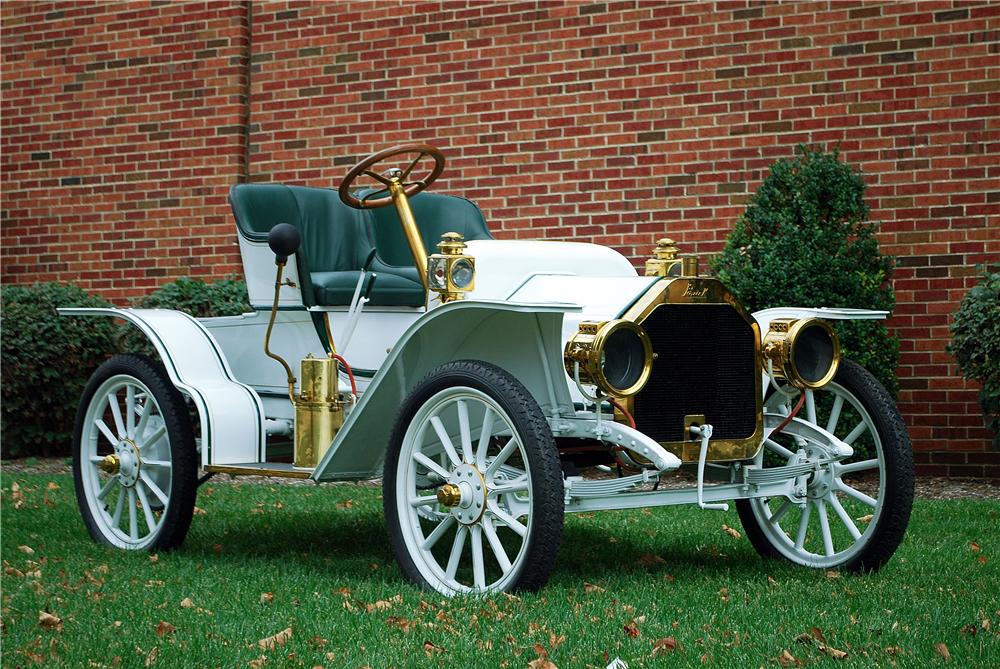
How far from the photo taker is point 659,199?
8.72 metres

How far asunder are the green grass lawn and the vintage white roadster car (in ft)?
0.77

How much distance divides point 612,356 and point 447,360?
723 millimetres

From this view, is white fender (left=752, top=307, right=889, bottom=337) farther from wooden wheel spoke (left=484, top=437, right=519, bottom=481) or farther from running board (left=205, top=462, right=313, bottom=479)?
running board (left=205, top=462, right=313, bottom=479)

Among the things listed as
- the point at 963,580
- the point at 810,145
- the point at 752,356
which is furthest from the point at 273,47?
the point at 963,580

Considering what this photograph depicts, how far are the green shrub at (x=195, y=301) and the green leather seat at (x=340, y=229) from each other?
10.7ft

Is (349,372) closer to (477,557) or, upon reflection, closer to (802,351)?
(477,557)

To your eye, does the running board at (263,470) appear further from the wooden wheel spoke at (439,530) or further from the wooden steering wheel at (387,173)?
the wooden steering wheel at (387,173)

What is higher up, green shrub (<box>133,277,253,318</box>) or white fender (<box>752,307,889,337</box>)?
white fender (<box>752,307,889,337</box>)

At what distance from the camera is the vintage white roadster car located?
4207 millimetres

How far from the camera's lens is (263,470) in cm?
500

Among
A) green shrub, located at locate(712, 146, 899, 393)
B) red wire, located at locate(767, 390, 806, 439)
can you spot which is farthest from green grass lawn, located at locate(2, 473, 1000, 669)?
green shrub, located at locate(712, 146, 899, 393)

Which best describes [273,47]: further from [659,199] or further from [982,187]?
[982,187]

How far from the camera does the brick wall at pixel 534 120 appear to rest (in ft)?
26.4

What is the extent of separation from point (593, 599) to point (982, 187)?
4.93 metres
